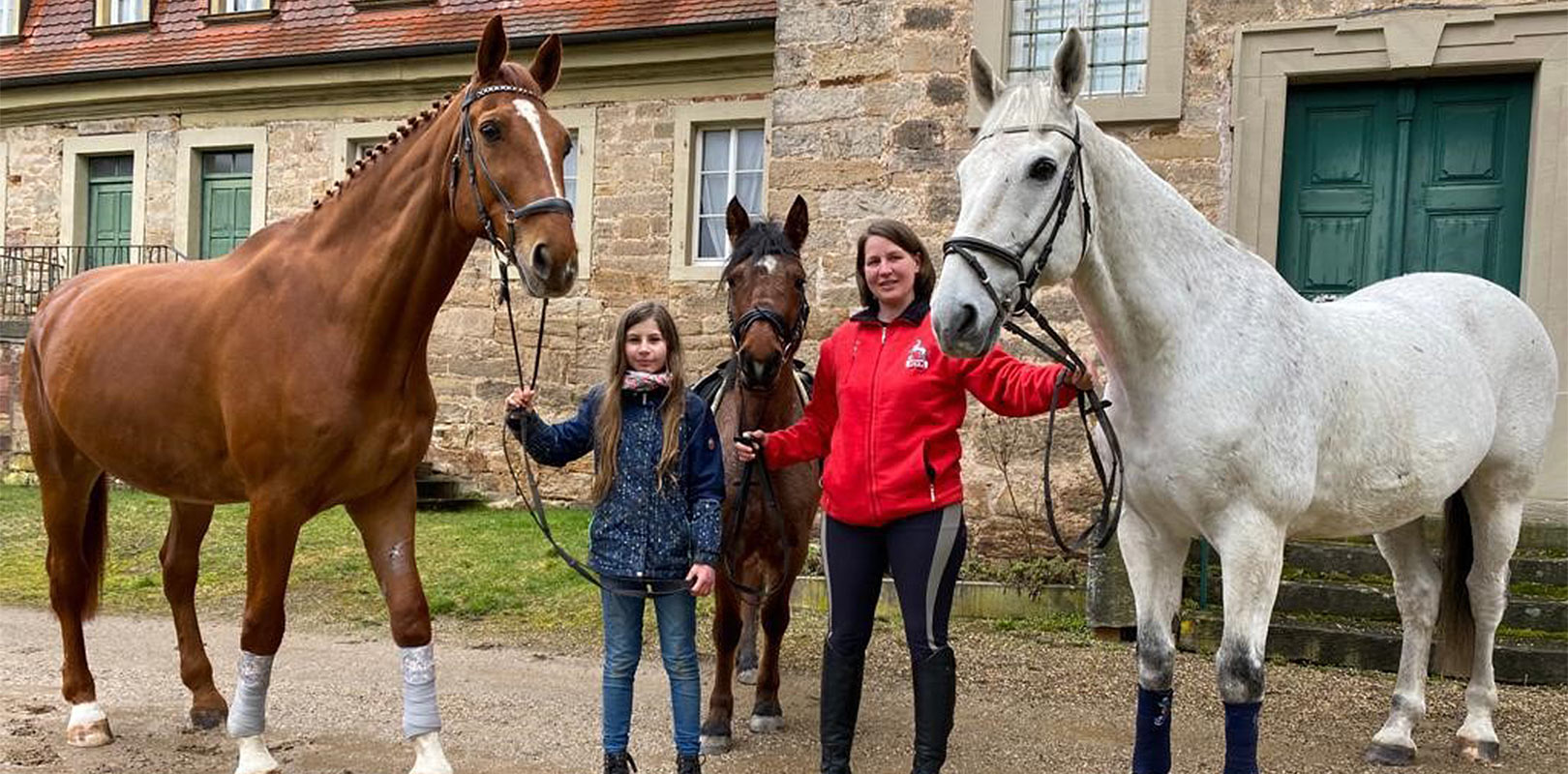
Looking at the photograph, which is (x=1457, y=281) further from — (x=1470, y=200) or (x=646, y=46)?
(x=646, y=46)

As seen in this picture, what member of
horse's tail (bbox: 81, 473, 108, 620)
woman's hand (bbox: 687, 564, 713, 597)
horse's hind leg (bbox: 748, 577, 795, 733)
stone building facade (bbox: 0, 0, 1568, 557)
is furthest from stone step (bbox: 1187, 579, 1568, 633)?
horse's tail (bbox: 81, 473, 108, 620)

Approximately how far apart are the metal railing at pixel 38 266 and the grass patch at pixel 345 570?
5.02 meters

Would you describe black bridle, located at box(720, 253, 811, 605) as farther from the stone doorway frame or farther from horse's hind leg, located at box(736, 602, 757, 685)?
the stone doorway frame

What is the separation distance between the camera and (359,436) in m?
3.56

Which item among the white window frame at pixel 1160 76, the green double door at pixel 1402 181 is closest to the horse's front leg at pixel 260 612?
the white window frame at pixel 1160 76

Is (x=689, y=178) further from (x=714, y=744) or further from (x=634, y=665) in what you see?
(x=634, y=665)

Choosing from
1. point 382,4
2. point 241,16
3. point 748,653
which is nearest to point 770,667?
point 748,653

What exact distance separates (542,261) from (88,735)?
8.84ft

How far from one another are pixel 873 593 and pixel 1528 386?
9.47 ft

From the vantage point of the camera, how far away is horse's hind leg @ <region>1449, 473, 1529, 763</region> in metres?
4.52

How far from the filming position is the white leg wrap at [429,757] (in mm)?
3631

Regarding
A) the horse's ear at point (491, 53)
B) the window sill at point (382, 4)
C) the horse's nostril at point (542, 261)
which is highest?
the window sill at point (382, 4)

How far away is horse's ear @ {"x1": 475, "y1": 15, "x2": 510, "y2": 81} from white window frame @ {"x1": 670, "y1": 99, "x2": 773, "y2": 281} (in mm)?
8567

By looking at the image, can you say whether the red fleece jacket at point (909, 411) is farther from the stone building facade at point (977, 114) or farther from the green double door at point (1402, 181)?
the green double door at point (1402, 181)
